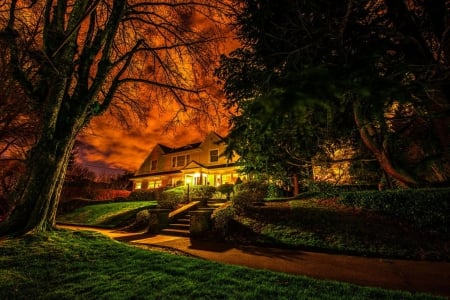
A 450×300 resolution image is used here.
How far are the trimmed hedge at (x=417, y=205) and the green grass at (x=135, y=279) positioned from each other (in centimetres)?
634

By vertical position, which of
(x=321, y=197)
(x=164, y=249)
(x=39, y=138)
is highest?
(x=39, y=138)

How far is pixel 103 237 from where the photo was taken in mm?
8133

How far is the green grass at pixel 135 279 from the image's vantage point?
379 cm

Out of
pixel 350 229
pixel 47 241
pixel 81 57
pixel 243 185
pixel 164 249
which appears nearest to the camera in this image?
pixel 47 241

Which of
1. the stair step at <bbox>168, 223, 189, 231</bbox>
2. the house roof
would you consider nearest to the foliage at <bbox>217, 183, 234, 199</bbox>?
the stair step at <bbox>168, 223, 189, 231</bbox>

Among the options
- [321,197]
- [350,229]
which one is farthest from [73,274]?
[321,197]

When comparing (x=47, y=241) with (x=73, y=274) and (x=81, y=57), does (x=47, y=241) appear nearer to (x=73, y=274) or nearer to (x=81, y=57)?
(x=73, y=274)

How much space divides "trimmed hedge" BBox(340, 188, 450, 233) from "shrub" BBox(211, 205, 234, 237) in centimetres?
610

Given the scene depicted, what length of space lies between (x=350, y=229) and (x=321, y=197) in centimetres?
485

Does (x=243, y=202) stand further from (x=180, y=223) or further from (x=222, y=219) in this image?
(x=180, y=223)

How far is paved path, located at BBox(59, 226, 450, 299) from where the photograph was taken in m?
4.68

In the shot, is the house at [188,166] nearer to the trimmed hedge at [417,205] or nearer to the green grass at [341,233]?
the green grass at [341,233]

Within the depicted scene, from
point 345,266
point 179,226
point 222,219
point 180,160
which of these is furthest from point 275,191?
point 180,160

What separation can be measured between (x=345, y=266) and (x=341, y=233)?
2669mm
